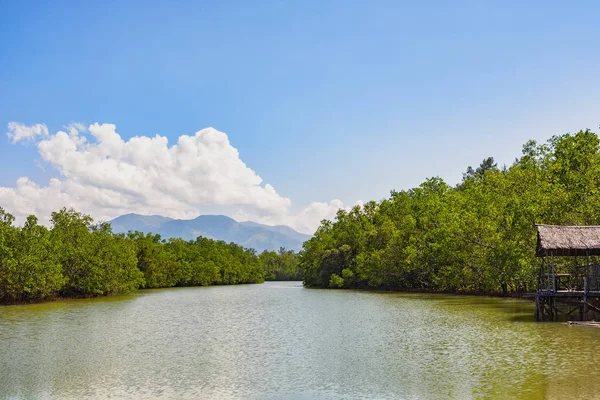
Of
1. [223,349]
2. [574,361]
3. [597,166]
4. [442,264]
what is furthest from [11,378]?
[442,264]

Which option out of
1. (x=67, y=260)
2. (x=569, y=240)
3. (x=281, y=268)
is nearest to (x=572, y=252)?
(x=569, y=240)

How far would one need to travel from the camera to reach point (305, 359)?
64.3ft

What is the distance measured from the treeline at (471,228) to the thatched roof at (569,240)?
7607 mm

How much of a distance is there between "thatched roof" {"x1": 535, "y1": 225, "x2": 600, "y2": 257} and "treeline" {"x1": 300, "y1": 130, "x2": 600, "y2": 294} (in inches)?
299

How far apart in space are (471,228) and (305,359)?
36211 millimetres

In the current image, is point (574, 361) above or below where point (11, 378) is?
above

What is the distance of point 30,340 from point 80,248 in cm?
3554

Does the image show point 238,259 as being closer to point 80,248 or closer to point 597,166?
point 80,248

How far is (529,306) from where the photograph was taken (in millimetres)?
39344

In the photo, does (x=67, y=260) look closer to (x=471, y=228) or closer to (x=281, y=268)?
(x=471, y=228)

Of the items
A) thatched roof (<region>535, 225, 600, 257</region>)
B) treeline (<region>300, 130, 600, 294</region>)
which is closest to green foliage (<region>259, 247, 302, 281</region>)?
treeline (<region>300, 130, 600, 294</region>)

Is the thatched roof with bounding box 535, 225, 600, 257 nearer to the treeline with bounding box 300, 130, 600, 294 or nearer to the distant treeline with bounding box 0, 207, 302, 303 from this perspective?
the treeline with bounding box 300, 130, 600, 294

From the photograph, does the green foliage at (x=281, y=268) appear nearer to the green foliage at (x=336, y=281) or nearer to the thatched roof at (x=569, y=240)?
the green foliage at (x=336, y=281)

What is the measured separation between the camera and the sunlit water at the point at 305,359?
48.2ft
